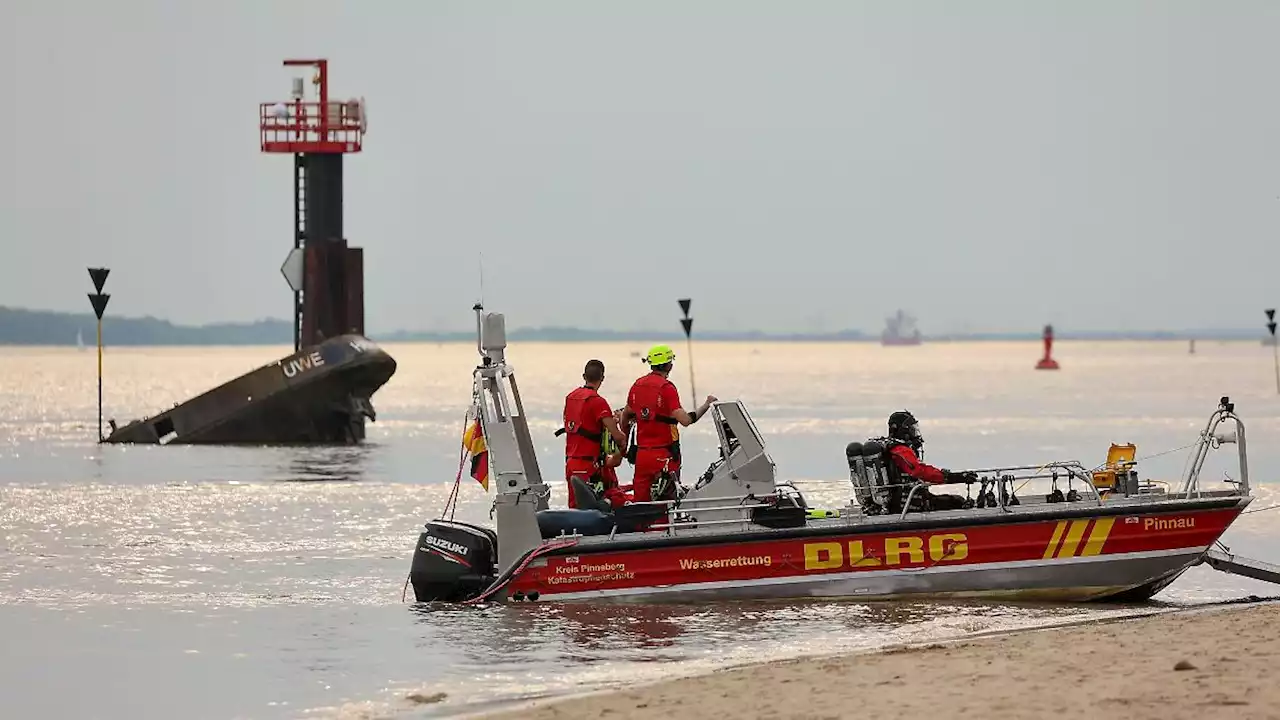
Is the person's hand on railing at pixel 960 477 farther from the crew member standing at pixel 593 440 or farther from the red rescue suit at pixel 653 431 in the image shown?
the crew member standing at pixel 593 440

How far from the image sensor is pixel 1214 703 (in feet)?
34.3

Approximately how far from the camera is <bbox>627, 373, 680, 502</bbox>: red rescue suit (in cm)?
1603

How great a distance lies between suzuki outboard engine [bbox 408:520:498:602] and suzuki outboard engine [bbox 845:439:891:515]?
10.1ft

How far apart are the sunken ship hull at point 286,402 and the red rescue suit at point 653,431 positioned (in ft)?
83.0

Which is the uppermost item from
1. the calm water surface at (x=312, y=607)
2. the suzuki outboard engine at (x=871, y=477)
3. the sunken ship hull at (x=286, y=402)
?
the sunken ship hull at (x=286, y=402)

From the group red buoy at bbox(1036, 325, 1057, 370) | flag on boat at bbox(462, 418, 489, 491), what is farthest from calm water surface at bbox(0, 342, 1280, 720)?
red buoy at bbox(1036, 325, 1057, 370)

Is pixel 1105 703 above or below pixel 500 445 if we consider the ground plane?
below

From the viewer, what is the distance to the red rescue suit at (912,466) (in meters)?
15.6

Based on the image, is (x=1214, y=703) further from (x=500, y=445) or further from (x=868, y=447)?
(x=500, y=445)

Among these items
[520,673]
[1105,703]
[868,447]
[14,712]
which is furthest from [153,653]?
[1105,703]

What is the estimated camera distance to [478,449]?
16219 millimetres

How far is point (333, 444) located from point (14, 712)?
30327 millimetres

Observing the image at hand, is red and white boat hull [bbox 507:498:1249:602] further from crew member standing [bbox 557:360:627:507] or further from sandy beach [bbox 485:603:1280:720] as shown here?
sandy beach [bbox 485:603:1280:720]

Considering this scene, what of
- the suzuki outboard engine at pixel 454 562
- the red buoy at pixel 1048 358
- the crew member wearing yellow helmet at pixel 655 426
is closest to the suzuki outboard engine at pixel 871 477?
the crew member wearing yellow helmet at pixel 655 426
